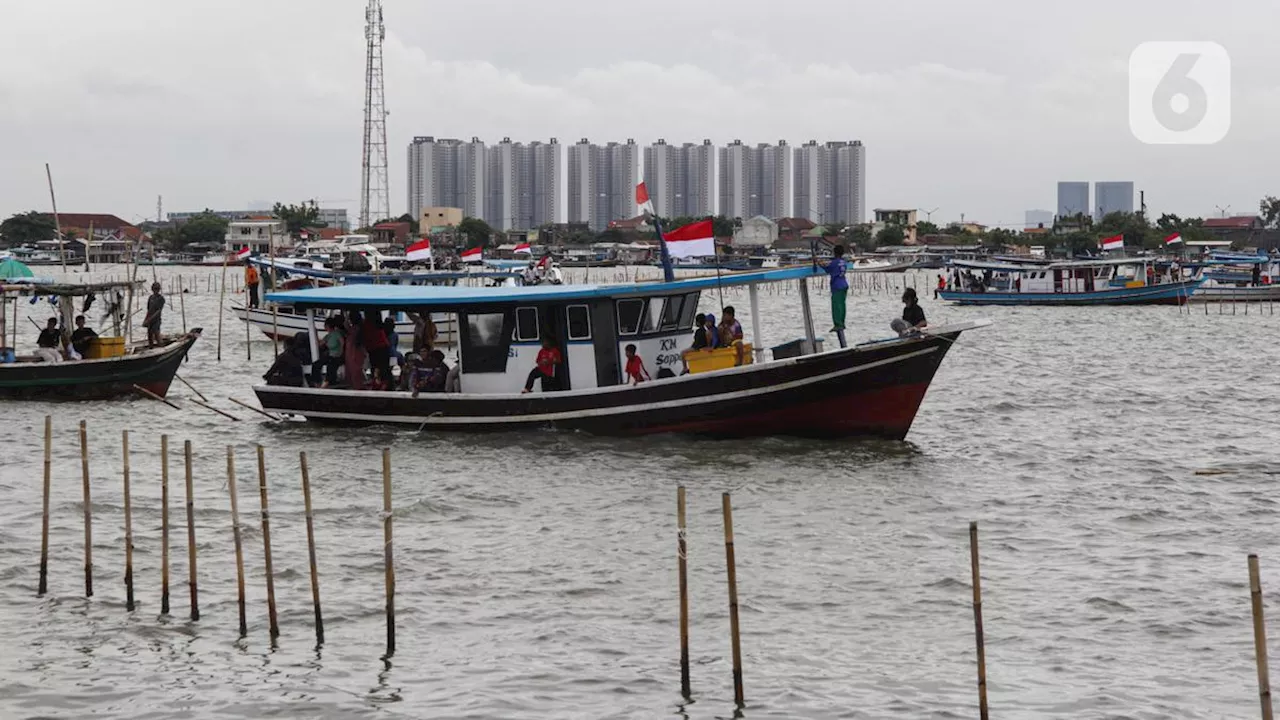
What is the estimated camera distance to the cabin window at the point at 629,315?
22266mm

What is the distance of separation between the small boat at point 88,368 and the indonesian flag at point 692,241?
398 inches

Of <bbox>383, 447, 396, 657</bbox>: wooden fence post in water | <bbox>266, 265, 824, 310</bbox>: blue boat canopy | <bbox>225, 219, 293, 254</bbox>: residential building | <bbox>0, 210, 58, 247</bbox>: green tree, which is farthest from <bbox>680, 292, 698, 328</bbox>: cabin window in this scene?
<bbox>0, 210, 58, 247</bbox>: green tree

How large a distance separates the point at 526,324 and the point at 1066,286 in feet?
179

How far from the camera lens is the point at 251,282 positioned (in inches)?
1882

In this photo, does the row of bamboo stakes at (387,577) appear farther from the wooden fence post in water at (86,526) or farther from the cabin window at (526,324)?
the cabin window at (526,324)

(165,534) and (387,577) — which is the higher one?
(165,534)

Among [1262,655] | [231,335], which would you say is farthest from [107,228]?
[1262,655]

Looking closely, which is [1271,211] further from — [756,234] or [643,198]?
[643,198]

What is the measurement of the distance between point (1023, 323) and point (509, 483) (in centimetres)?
4679

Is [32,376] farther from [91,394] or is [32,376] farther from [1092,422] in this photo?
[1092,422]

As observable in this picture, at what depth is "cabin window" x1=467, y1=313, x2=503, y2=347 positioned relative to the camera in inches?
894

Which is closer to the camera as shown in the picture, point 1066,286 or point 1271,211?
point 1066,286

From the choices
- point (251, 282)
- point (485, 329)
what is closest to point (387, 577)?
point (485, 329)

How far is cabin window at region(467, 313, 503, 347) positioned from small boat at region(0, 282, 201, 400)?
681 cm
